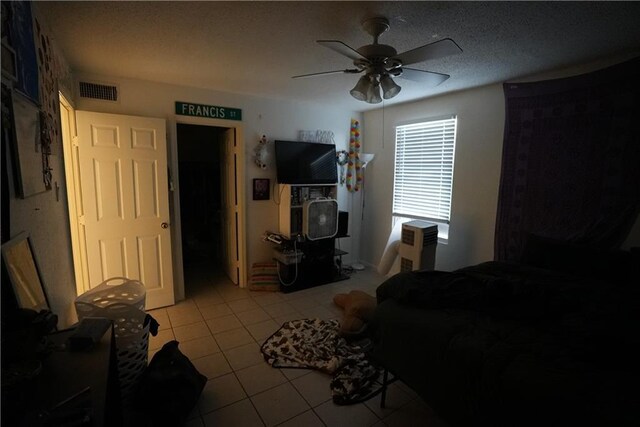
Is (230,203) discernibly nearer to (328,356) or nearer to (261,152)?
(261,152)

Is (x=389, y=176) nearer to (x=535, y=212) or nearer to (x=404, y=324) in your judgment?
(x=535, y=212)

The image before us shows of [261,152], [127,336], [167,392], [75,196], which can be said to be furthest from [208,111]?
[167,392]

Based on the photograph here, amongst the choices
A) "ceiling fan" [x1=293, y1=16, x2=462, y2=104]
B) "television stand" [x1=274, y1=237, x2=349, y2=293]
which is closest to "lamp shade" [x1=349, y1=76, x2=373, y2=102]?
"ceiling fan" [x1=293, y1=16, x2=462, y2=104]

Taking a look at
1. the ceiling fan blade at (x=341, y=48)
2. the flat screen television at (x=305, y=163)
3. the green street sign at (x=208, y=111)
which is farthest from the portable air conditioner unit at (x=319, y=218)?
the ceiling fan blade at (x=341, y=48)

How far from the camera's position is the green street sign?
129 inches

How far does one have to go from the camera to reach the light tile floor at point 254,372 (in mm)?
1877

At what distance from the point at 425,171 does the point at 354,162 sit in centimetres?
114

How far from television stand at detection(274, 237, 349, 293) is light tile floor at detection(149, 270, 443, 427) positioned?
0.61 feet

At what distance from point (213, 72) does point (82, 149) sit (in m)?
1.40

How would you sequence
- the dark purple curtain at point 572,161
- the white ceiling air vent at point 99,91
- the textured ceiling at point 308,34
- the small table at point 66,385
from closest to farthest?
the small table at point 66,385, the textured ceiling at point 308,34, the dark purple curtain at point 572,161, the white ceiling air vent at point 99,91

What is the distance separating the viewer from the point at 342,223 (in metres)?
4.21

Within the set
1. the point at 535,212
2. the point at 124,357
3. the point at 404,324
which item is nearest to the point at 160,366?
the point at 124,357

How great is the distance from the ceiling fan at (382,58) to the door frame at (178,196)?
1.89 meters

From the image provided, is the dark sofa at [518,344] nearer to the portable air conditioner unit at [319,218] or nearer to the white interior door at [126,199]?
the portable air conditioner unit at [319,218]
